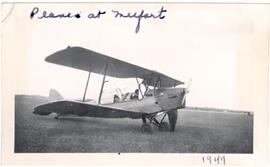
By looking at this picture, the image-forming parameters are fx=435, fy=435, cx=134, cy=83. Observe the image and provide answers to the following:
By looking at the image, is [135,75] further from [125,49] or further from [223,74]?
[223,74]

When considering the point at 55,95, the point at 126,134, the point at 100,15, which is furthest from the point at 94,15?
the point at 126,134

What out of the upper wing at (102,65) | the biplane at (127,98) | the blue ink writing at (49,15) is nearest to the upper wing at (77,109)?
the biplane at (127,98)

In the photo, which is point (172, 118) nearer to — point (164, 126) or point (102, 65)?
point (164, 126)

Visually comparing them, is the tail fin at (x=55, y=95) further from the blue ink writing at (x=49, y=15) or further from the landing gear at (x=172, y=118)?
the landing gear at (x=172, y=118)

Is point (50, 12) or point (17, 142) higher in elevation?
point (50, 12)

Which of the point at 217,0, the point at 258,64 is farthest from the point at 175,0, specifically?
the point at 258,64
